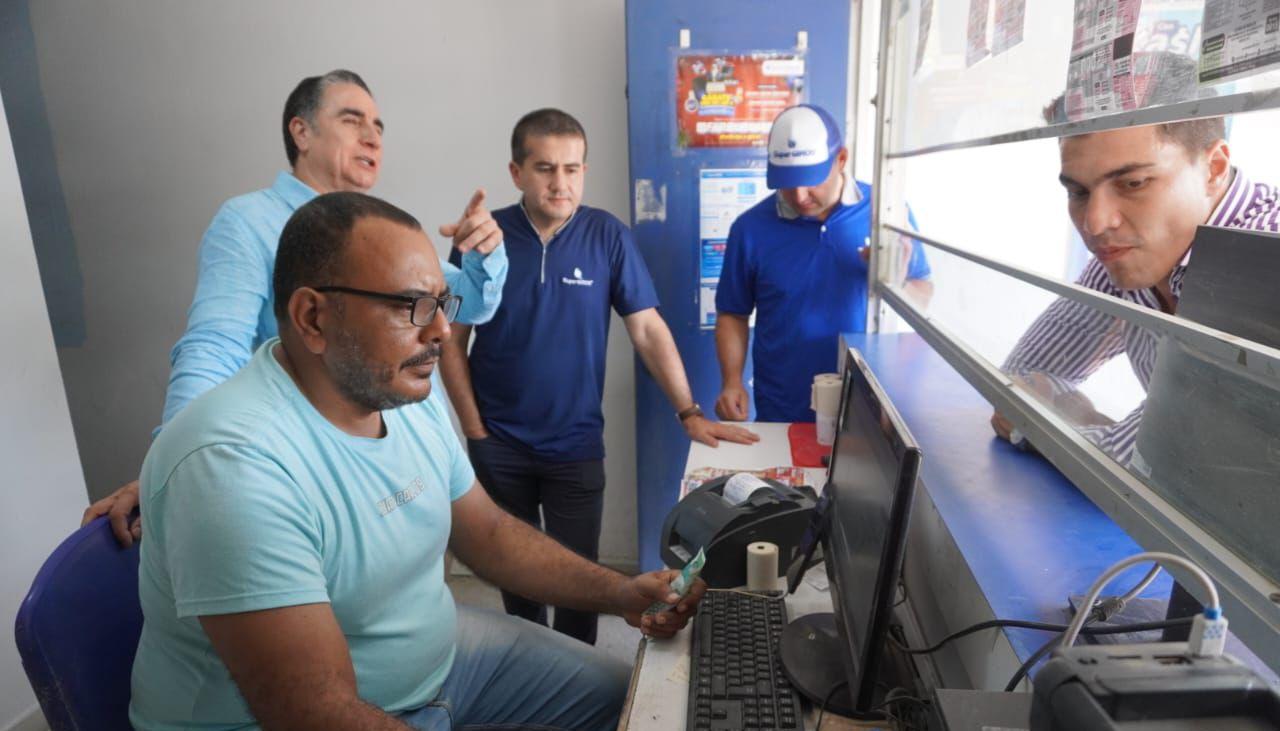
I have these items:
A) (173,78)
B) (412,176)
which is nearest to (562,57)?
(412,176)

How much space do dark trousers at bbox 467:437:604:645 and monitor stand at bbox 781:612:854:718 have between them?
4.05ft

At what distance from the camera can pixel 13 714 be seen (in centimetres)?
212

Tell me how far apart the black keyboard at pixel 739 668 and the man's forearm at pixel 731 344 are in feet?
4.19

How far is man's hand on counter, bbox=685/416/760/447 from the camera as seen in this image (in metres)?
2.10

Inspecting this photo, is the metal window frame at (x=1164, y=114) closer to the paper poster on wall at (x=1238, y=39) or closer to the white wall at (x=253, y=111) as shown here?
the paper poster on wall at (x=1238, y=39)

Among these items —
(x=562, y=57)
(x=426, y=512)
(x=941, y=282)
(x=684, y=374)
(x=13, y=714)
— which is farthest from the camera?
(x=562, y=57)

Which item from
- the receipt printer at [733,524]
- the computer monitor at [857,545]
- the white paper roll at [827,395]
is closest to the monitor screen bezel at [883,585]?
the computer monitor at [857,545]

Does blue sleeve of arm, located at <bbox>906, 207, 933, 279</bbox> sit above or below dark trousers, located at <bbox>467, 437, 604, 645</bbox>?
above

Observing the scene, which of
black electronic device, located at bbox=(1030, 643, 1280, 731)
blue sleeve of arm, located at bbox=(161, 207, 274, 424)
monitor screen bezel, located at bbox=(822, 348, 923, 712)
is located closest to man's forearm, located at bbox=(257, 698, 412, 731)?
Answer: monitor screen bezel, located at bbox=(822, 348, 923, 712)

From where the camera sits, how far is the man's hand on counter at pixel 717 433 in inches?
82.7

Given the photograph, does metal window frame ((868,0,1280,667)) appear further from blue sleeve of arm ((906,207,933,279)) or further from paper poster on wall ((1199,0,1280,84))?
blue sleeve of arm ((906,207,933,279))

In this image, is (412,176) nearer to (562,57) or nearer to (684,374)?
(562,57)

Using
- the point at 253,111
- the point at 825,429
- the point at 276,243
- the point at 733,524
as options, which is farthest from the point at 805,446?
the point at 253,111

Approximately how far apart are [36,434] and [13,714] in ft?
2.56
